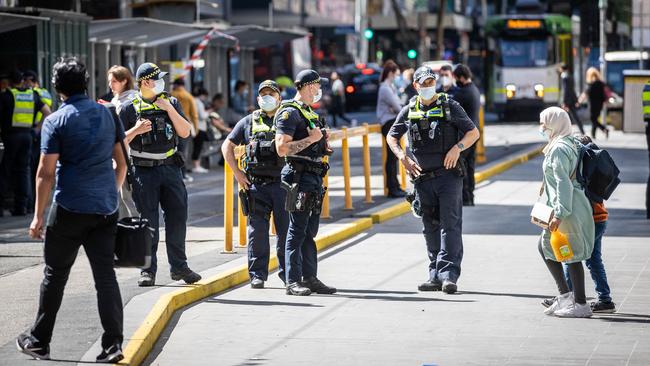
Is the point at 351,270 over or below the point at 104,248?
below

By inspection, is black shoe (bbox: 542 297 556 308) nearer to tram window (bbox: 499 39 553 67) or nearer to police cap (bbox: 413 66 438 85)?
police cap (bbox: 413 66 438 85)

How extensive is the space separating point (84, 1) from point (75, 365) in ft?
74.1

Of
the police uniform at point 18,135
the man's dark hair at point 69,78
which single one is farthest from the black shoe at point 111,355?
the police uniform at point 18,135

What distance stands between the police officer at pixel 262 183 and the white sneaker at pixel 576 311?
8.22 feet

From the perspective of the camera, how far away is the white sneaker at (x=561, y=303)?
1038 cm

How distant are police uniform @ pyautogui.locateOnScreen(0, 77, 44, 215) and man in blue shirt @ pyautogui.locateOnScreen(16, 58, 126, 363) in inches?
390

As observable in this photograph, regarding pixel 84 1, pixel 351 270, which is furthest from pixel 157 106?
pixel 84 1

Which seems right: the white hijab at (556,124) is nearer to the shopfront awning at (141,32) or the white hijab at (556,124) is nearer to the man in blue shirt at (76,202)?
the man in blue shirt at (76,202)

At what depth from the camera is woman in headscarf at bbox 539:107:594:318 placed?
10.1m

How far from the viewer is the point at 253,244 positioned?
11.8 metres

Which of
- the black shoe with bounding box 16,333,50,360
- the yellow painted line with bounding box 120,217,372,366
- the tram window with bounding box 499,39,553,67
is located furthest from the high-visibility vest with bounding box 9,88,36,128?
the tram window with bounding box 499,39,553,67

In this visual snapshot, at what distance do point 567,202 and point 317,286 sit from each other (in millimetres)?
2395

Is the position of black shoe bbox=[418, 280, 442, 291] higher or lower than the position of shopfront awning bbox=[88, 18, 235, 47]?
lower

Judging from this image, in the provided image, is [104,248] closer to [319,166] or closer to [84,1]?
[319,166]
